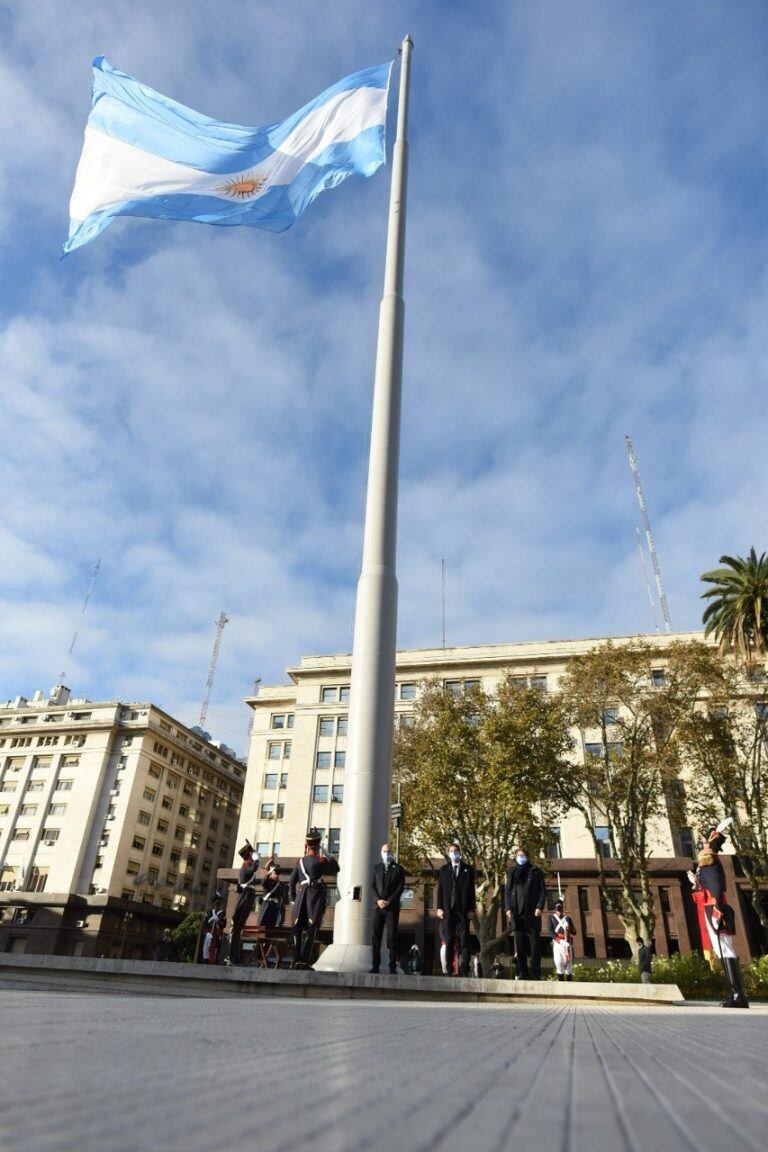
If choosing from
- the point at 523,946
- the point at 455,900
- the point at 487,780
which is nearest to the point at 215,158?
the point at 455,900

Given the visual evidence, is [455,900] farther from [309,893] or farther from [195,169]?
[195,169]

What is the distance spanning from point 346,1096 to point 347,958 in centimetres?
1036

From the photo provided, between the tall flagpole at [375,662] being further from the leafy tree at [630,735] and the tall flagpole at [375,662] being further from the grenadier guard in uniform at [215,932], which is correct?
the leafy tree at [630,735]

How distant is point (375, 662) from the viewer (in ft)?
40.4

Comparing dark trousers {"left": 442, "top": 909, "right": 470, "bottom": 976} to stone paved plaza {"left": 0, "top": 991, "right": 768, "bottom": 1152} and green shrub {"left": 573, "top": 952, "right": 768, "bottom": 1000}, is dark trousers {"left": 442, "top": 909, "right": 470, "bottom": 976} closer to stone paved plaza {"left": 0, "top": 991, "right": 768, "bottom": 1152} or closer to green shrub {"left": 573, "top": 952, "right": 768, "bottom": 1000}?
green shrub {"left": 573, "top": 952, "right": 768, "bottom": 1000}

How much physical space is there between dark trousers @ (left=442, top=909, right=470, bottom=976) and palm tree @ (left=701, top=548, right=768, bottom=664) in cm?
2454

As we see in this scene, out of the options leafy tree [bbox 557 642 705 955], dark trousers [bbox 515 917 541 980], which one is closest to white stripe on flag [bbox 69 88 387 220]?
dark trousers [bbox 515 917 541 980]

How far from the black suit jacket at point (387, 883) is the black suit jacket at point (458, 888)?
106 cm

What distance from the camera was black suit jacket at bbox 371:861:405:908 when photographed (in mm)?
10984

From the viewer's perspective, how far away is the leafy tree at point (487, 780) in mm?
26250

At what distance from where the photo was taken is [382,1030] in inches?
83.1

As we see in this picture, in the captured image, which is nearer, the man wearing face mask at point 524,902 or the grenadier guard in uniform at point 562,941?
the man wearing face mask at point 524,902

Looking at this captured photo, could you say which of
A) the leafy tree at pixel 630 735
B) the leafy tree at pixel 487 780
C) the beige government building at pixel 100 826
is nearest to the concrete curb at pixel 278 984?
the leafy tree at pixel 487 780

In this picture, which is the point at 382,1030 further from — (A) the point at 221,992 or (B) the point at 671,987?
(B) the point at 671,987
